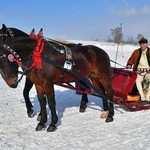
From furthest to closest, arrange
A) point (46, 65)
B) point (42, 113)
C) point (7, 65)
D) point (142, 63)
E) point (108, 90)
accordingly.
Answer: point (142, 63) < point (108, 90) < point (42, 113) < point (46, 65) < point (7, 65)

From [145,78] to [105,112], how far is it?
1.34 meters

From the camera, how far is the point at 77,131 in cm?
760

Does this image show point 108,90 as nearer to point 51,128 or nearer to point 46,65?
point 51,128

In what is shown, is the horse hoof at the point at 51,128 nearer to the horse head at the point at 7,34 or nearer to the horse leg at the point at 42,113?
the horse leg at the point at 42,113

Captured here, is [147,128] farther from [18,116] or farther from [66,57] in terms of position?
[18,116]

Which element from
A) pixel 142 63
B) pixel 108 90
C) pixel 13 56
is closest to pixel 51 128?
pixel 13 56

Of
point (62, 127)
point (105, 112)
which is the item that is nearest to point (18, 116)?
point (62, 127)

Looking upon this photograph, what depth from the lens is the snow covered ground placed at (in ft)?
21.5

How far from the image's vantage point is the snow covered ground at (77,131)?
6539 millimetres

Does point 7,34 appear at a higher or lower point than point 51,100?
higher

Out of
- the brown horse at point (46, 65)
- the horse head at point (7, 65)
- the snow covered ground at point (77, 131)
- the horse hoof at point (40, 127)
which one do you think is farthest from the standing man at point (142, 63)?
the horse head at point (7, 65)

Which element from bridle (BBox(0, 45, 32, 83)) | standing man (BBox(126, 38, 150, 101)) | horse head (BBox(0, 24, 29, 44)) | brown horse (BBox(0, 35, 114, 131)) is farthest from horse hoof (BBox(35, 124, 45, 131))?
standing man (BBox(126, 38, 150, 101))

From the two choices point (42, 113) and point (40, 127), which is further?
point (42, 113)

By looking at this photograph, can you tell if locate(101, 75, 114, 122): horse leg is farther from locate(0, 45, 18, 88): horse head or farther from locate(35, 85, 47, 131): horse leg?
locate(0, 45, 18, 88): horse head
